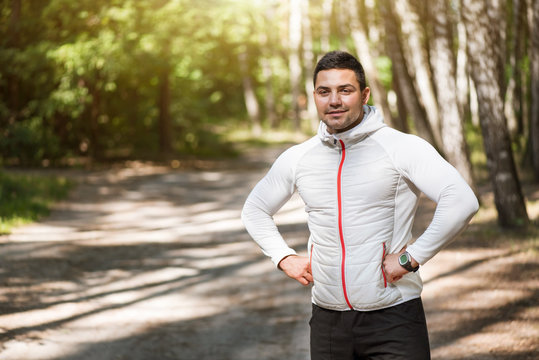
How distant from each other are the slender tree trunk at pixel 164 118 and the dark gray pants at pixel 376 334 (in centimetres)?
2446

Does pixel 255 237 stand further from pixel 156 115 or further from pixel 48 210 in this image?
pixel 156 115

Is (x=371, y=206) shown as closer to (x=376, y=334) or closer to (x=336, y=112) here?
(x=336, y=112)

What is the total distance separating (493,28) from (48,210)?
365 inches

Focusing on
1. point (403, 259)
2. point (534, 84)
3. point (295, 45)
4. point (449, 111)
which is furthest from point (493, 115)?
point (295, 45)

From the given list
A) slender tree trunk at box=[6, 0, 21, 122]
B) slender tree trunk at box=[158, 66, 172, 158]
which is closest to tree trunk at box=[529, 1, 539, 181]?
slender tree trunk at box=[6, 0, 21, 122]

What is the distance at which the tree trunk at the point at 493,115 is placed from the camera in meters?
10.9

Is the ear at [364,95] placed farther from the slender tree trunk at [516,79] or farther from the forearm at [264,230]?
the slender tree trunk at [516,79]

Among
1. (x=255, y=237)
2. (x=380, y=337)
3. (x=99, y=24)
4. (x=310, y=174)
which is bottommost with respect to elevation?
(x=380, y=337)

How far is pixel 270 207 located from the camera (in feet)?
11.1

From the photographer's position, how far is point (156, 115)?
28.8 meters

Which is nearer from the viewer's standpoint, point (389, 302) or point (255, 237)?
point (389, 302)

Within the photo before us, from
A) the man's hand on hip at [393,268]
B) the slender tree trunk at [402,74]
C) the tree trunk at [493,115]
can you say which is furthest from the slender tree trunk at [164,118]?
the man's hand on hip at [393,268]

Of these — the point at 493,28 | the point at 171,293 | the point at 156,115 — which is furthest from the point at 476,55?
the point at 156,115

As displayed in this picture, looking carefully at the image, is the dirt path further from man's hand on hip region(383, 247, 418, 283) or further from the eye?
the eye
